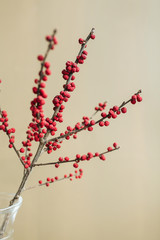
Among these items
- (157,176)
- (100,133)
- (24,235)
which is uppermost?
(100,133)

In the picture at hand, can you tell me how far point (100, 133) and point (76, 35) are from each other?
0.44 metres

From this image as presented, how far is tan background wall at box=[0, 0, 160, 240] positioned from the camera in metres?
1.02

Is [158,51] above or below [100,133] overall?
above

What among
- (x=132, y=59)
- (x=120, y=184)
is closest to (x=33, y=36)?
(x=132, y=59)

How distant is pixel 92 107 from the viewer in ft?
3.50

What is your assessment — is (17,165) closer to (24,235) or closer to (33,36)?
(24,235)

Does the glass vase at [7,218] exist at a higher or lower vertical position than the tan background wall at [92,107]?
lower

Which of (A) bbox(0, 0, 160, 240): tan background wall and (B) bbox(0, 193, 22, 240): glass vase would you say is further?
(A) bbox(0, 0, 160, 240): tan background wall

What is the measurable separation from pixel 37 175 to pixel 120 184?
362mm

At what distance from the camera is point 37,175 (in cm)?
103

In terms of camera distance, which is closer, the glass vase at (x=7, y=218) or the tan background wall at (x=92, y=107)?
the glass vase at (x=7, y=218)

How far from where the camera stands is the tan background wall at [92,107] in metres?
1.02

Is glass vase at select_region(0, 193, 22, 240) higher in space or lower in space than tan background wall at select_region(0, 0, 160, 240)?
lower

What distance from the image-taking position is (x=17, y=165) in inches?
39.8
